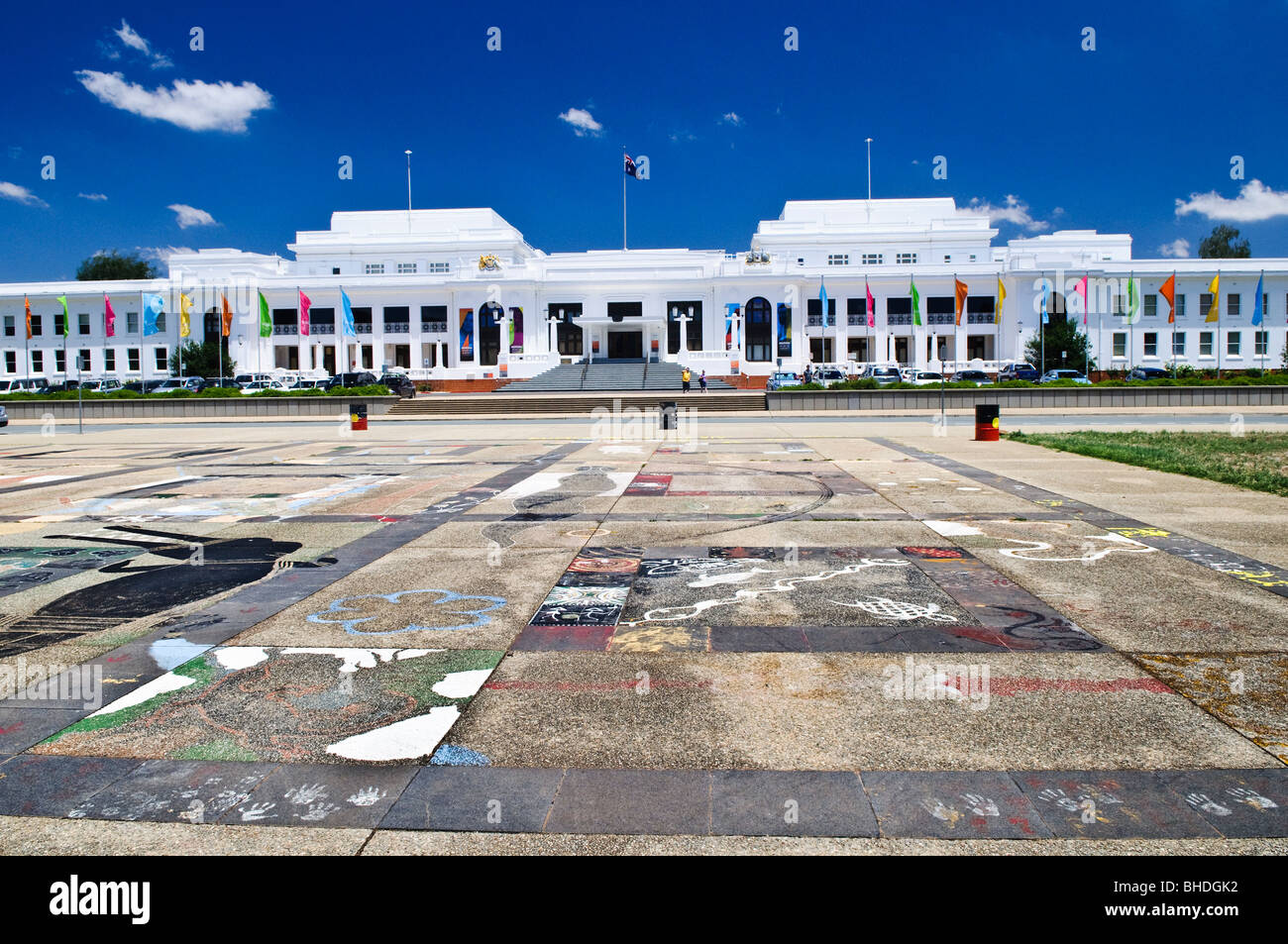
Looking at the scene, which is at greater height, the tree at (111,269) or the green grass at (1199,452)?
the tree at (111,269)

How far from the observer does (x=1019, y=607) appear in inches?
256

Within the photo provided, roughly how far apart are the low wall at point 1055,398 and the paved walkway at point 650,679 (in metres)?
28.1

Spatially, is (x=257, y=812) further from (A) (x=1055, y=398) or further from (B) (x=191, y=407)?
(B) (x=191, y=407)

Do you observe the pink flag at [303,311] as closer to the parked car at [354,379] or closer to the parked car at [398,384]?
the parked car at [354,379]

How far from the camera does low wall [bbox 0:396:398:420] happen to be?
137ft

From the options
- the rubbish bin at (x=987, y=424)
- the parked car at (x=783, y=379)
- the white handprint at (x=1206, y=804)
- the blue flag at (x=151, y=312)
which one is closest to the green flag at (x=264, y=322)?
the blue flag at (x=151, y=312)

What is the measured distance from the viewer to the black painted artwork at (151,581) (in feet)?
20.3

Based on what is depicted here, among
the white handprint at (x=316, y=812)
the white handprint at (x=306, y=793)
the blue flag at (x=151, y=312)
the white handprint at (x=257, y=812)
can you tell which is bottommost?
the white handprint at (x=257, y=812)

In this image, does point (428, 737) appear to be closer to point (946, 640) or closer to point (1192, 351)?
point (946, 640)

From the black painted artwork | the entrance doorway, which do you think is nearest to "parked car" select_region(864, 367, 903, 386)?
the entrance doorway

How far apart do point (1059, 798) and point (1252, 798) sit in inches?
30.7

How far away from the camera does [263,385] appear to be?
59.0m

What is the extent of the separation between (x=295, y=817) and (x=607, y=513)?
7.59 meters
